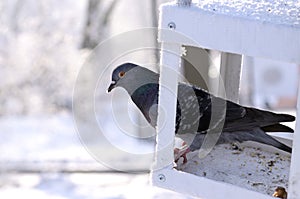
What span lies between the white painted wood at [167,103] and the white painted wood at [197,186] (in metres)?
0.03

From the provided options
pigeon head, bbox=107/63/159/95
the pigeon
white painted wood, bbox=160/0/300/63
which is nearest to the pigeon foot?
the pigeon

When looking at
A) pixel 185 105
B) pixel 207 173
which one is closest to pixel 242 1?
pixel 185 105

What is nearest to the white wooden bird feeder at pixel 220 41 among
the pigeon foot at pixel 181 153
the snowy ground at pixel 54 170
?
the pigeon foot at pixel 181 153

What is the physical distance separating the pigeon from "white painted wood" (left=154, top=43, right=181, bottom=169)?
11 centimetres

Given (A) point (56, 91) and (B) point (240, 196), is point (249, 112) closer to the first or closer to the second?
(B) point (240, 196)

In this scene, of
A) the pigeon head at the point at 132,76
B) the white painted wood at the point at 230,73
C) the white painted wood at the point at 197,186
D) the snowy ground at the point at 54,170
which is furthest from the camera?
the snowy ground at the point at 54,170

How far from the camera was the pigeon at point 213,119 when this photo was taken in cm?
161

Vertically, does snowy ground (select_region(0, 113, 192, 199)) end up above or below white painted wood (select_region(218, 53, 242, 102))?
below

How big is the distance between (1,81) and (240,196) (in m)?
4.61

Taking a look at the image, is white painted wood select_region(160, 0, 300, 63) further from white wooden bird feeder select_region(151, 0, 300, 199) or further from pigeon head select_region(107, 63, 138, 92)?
pigeon head select_region(107, 63, 138, 92)

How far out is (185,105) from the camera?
1602 millimetres

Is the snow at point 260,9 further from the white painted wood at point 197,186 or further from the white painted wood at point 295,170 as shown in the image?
the white painted wood at point 197,186

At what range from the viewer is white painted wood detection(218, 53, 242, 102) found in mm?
1965

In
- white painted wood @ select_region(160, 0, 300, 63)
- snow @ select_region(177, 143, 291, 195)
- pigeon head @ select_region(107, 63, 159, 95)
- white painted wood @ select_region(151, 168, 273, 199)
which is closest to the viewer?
white painted wood @ select_region(160, 0, 300, 63)
